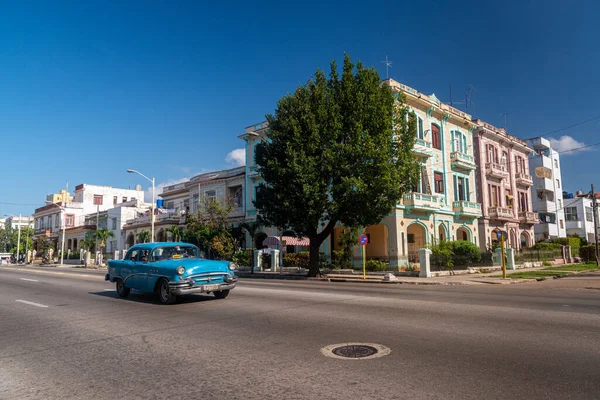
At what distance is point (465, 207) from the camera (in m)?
35.1

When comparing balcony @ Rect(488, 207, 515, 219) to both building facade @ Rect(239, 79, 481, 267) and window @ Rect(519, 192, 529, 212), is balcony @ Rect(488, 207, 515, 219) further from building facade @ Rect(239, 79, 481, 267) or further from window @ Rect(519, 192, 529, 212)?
window @ Rect(519, 192, 529, 212)

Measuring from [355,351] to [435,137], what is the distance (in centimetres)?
3161

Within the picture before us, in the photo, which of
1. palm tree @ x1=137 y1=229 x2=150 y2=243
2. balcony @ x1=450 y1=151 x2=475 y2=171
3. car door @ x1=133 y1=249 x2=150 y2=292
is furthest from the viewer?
palm tree @ x1=137 y1=229 x2=150 y2=243

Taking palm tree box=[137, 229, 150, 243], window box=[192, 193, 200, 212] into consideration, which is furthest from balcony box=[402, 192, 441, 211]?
palm tree box=[137, 229, 150, 243]

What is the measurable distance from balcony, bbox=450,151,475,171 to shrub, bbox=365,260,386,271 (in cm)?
1277

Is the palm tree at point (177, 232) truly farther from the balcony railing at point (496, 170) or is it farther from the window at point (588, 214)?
the window at point (588, 214)

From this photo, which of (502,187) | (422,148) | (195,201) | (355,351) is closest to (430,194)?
(422,148)

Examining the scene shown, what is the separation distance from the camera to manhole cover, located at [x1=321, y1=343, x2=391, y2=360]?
19.0ft

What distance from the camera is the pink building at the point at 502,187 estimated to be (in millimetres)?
39156

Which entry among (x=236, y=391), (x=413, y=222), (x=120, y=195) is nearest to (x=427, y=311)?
(x=236, y=391)

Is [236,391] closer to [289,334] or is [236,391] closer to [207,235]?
[289,334]

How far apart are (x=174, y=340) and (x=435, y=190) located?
98.8ft

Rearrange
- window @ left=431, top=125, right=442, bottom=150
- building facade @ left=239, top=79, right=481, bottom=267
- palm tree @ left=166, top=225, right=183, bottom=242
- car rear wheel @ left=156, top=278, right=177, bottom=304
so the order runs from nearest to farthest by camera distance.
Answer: car rear wheel @ left=156, top=278, right=177, bottom=304 < building facade @ left=239, top=79, right=481, bottom=267 < window @ left=431, top=125, right=442, bottom=150 < palm tree @ left=166, top=225, right=183, bottom=242

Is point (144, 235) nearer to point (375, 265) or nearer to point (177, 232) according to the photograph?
point (177, 232)
